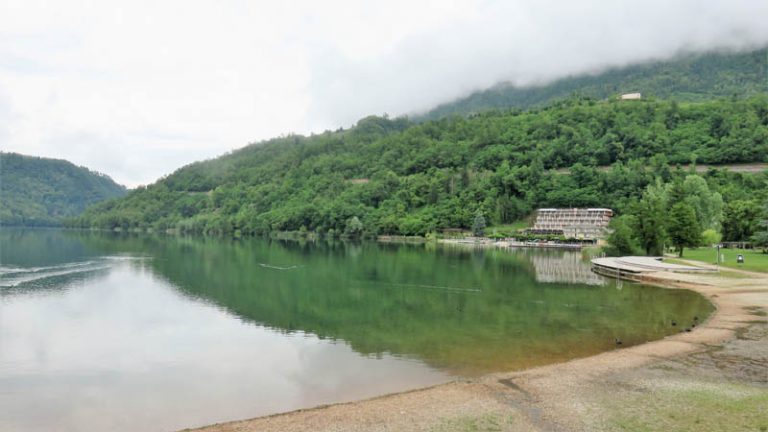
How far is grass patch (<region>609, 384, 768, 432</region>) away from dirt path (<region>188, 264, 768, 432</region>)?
0.02m

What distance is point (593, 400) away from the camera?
14836 mm

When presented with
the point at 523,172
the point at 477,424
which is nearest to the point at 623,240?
the point at 477,424

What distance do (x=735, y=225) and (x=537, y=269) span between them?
39.3 metres

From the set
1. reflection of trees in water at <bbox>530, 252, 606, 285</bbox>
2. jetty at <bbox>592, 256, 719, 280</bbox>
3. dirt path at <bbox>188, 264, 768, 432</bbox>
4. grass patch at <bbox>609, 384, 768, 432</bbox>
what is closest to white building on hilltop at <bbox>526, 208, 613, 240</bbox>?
reflection of trees in water at <bbox>530, 252, 606, 285</bbox>

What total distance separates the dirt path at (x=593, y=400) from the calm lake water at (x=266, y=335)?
1565 mm

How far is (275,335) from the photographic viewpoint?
2539 centimetres

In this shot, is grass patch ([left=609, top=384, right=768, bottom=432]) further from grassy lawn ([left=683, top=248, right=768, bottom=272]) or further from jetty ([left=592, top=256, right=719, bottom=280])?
grassy lawn ([left=683, top=248, right=768, bottom=272])

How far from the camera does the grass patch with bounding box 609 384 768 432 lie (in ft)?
40.6

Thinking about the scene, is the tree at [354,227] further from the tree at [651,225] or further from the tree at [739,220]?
the tree at [651,225]

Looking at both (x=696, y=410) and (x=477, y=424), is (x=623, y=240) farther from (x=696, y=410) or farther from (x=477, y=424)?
(x=477, y=424)

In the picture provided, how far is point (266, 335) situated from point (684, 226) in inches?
1965

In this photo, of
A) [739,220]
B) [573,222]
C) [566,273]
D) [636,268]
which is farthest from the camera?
[573,222]

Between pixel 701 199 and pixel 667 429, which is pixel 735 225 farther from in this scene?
pixel 667 429

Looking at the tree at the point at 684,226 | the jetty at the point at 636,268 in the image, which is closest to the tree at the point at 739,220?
the tree at the point at 684,226
